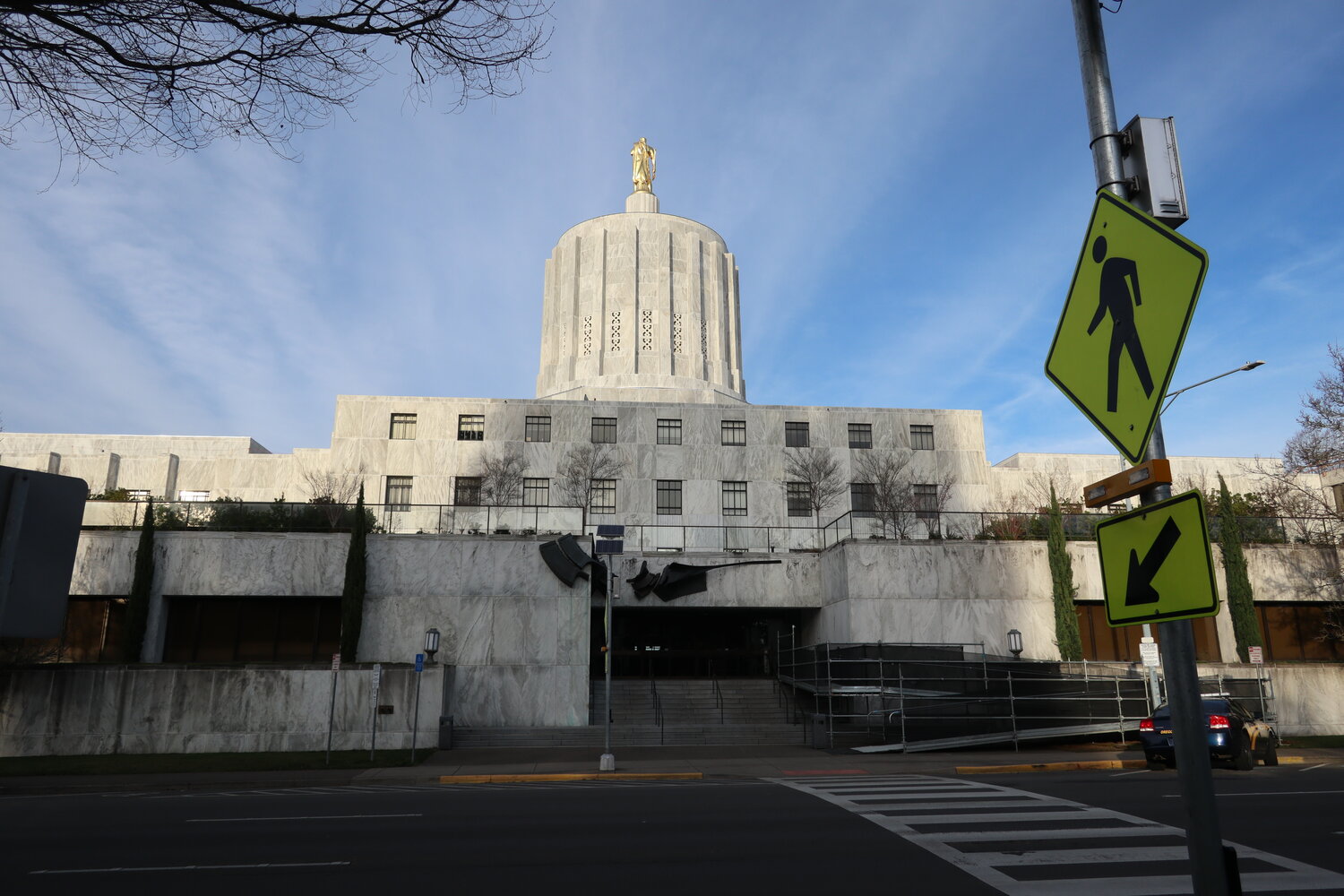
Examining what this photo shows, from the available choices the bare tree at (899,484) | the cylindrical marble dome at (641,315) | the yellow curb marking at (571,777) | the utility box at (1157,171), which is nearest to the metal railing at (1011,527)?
the bare tree at (899,484)

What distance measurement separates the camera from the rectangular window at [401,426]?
51.0 metres

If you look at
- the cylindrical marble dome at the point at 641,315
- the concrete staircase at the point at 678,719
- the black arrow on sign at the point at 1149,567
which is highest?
the cylindrical marble dome at the point at 641,315

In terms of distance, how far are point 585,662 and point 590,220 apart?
40.5 m

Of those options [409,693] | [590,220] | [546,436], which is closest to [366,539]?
[409,693]

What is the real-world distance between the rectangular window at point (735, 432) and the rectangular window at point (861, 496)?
6.59 metres

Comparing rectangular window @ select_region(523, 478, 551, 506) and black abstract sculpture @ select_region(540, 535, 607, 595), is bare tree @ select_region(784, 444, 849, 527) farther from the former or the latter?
black abstract sculpture @ select_region(540, 535, 607, 595)

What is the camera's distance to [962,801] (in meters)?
13.9

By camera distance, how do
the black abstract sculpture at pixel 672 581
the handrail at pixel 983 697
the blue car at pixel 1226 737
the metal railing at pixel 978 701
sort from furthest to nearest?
1. the black abstract sculpture at pixel 672 581
2. the handrail at pixel 983 697
3. the metal railing at pixel 978 701
4. the blue car at pixel 1226 737

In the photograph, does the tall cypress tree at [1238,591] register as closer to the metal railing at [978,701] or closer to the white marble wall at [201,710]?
the metal railing at [978,701]

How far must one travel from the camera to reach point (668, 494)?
1957 inches

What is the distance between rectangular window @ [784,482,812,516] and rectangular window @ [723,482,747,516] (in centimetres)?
232

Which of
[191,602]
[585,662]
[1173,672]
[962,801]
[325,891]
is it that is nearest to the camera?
[1173,672]

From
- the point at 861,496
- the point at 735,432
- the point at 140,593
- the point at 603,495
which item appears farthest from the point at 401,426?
the point at 861,496

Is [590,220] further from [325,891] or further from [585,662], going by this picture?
[325,891]
